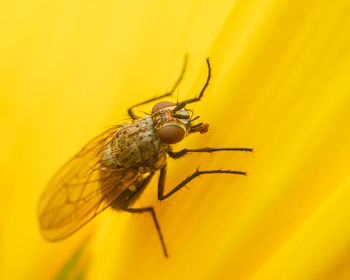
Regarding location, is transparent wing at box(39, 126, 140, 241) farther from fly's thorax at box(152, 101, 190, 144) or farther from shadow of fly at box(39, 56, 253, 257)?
fly's thorax at box(152, 101, 190, 144)

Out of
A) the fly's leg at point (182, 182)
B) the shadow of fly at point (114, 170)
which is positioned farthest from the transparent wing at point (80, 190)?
the fly's leg at point (182, 182)

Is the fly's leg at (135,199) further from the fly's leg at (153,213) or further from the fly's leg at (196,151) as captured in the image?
the fly's leg at (196,151)

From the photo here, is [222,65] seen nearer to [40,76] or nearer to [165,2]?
[165,2]

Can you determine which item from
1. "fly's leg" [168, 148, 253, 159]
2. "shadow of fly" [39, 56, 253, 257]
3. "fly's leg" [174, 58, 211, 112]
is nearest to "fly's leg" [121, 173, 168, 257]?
"shadow of fly" [39, 56, 253, 257]

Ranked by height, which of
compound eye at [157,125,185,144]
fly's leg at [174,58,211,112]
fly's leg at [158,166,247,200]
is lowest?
fly's leg at [158,166,247,200]

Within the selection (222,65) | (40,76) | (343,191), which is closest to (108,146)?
(40,76)
